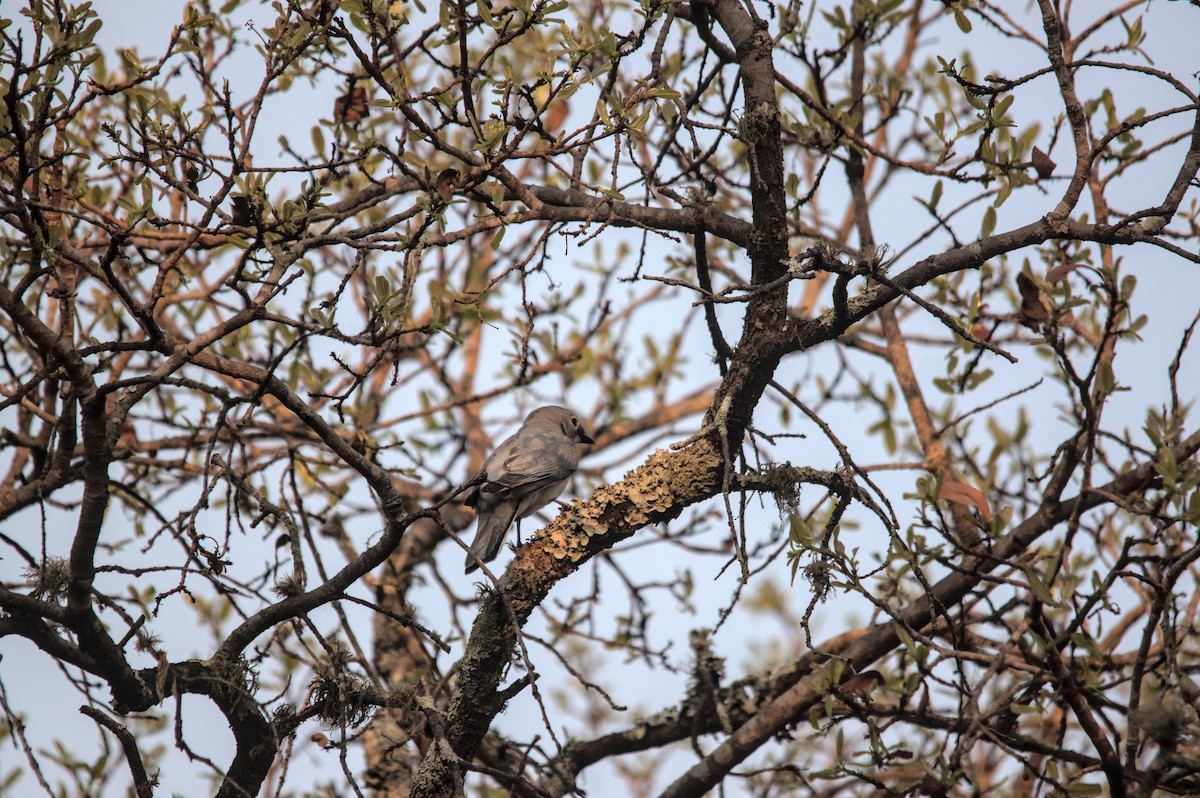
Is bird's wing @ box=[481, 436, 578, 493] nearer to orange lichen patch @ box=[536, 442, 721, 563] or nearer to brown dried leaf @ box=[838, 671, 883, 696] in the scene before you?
orange lichen patch @ box=[536, 442, 721, 563]

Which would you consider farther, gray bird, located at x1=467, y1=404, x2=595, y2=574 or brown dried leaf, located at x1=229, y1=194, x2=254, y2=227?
gray bird, located at x1=467, y1=404, x2=595, y2=574

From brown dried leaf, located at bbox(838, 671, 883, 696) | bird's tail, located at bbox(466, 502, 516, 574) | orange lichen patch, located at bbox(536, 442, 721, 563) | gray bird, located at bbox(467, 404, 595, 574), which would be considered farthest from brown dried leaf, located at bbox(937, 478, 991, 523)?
bird's tail, located at bbox(466, 502, 516, 574)

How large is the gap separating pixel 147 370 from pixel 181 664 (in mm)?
2230

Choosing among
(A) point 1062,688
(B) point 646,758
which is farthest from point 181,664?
(B) point 646,758

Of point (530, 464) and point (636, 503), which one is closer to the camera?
point (636, 503)

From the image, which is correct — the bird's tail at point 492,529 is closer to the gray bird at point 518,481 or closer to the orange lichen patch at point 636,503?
the gray bird at point 518,481

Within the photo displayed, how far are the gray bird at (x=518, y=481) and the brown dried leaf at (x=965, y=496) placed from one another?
6.82 ft

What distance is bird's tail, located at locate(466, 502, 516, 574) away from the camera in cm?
498

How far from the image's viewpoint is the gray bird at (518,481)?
5.00 metres

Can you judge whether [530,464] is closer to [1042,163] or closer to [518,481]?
[518,481]

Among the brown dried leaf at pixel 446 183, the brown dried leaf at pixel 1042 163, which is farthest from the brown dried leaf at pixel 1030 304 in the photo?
the brown dried leaf at pixel 446 183

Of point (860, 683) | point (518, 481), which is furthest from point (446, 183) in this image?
point (860, 683)

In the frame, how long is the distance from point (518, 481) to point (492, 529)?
307 mm

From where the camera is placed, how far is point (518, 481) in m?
4.97
